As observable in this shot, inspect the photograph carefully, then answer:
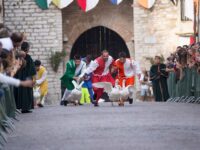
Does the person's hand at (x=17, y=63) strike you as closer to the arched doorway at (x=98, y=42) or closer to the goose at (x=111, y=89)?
the goose at (x=111, y=89)

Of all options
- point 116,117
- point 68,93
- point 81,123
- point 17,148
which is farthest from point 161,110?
point 17,148

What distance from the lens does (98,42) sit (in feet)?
156

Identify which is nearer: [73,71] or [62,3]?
[73,71]

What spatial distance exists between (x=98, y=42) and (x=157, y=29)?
3167 millimetres

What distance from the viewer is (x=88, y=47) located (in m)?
47.7

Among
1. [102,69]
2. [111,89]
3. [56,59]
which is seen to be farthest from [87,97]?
[56,59]

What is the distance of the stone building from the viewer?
45406mm

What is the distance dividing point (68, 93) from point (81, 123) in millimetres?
11784

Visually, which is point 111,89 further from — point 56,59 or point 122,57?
point 56,59

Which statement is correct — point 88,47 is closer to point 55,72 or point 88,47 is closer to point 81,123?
point 55,72

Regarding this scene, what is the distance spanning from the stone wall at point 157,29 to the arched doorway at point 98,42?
1968 millimetres

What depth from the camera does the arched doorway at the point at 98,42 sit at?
47.5 metres

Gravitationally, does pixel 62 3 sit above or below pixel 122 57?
above

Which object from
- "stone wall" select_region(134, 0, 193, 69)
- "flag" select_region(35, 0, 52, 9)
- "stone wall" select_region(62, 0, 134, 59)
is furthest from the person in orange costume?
"stone wall" select_region(62, 0, 134, 59)
